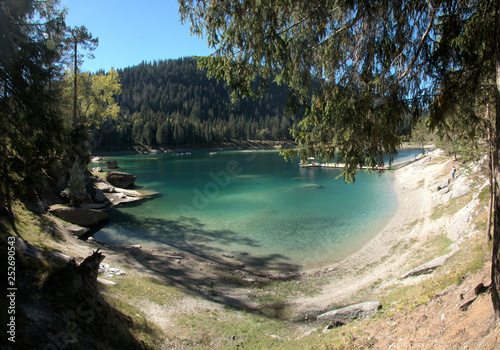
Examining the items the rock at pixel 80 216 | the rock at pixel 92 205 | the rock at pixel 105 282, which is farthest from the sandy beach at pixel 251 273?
the rock at pixel 92 205

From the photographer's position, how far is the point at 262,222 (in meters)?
22.6

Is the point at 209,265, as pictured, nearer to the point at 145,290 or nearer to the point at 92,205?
the point at 145,290

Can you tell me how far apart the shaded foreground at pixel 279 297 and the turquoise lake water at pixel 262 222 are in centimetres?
162

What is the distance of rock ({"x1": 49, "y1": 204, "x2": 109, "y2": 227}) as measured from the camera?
1881 centimetres

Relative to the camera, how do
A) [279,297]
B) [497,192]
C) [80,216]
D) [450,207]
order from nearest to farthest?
[497,192]
[279,297]
[450,207]
[80,216]

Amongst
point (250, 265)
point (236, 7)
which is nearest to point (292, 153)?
point (236, 7)

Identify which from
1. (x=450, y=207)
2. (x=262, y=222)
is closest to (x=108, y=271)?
(x=262, y=222)

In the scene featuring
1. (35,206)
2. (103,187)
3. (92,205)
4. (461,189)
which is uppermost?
(461,189)

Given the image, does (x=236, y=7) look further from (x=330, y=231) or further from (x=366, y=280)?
(x=330, y=231)

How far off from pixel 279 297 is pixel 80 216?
1600cm

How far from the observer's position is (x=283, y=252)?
54.2 feet

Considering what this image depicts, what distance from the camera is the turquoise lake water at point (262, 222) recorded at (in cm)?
1667

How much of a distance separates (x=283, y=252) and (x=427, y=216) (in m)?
10.9

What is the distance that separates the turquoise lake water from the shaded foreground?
5.32 feet
